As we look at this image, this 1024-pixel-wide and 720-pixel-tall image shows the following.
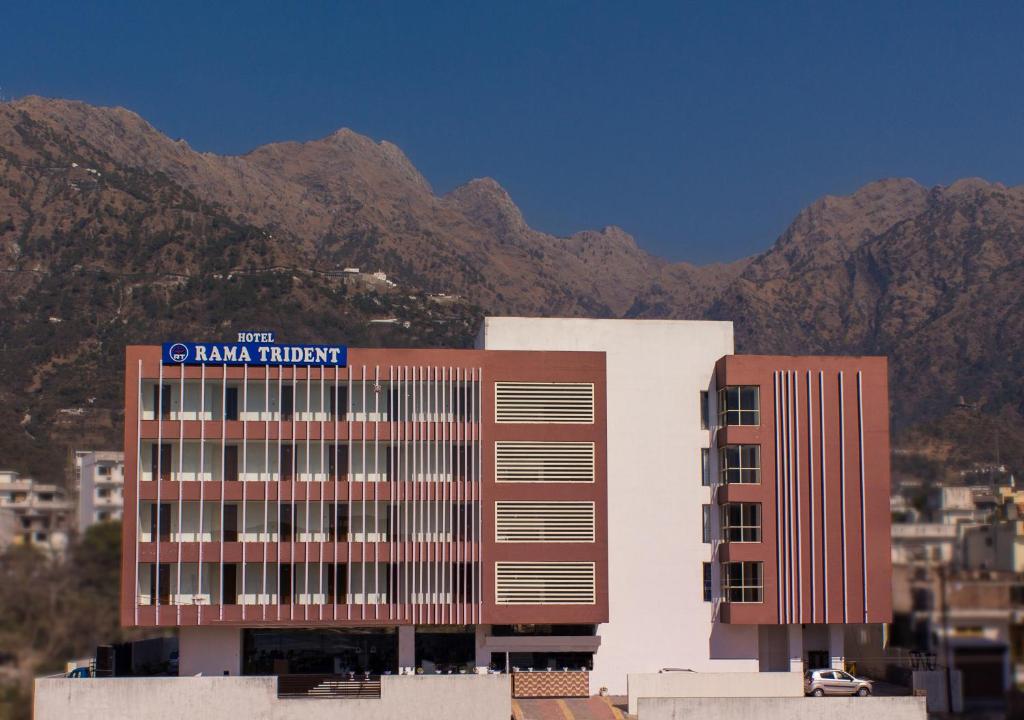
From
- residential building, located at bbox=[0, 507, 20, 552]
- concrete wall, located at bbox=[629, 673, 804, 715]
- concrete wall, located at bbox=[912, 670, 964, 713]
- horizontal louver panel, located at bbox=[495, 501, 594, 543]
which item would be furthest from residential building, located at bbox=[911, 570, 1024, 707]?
horizontal louver panel, located at bbox=[495, 501, 594, 543]

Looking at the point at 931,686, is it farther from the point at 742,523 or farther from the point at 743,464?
the point at 743,464

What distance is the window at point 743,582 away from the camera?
69.7 metres

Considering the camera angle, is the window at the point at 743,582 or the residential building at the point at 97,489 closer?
the residential building at the point at 97,489

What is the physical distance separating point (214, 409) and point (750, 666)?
1175 inches

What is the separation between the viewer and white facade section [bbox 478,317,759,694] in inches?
2768

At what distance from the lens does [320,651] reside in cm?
6831

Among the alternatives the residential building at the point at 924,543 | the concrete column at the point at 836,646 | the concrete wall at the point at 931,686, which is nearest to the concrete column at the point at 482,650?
the concrete column at the point at 836,646

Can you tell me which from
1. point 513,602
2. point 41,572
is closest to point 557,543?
point 513,602

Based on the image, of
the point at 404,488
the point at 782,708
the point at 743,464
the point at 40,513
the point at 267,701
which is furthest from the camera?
the point at 743,464

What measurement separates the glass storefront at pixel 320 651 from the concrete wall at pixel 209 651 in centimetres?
67

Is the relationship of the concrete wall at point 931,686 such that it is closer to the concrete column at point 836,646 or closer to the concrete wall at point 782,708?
the concrete wall at point 782,708

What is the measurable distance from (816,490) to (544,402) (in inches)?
567

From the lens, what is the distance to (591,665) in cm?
6962

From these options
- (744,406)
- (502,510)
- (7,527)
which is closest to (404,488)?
(502,510)
